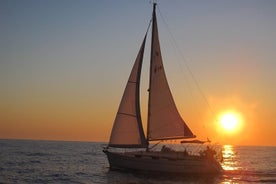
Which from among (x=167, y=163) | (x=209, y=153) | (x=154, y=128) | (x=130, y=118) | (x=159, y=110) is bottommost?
(x=167, y=163)

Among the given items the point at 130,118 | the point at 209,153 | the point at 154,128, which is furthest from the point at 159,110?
the point at 209,153

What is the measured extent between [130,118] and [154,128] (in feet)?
8.67

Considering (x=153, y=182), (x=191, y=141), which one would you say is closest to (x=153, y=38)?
(x=191, y=141)

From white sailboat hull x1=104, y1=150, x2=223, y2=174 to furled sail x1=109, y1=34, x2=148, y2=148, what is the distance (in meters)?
1.30

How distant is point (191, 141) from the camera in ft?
138

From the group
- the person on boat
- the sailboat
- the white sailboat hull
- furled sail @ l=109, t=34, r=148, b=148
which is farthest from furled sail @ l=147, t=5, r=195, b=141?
the person on boat

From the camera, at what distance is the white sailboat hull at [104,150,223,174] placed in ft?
133

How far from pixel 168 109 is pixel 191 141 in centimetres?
408

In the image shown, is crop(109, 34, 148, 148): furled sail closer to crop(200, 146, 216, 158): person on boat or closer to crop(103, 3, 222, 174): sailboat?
crop(103, 3, 222, 174): sailboat

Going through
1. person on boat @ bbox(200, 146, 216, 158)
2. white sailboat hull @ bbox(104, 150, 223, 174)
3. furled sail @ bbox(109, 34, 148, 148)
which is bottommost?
white sailboat hull @ bbox(104, 150, 223, 174)

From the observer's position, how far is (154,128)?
4072 cm

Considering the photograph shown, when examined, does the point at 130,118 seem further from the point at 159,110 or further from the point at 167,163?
the point at 167,163

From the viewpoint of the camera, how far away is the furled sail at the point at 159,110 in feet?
134

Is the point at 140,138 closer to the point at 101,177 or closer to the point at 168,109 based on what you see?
the point at 168,109
